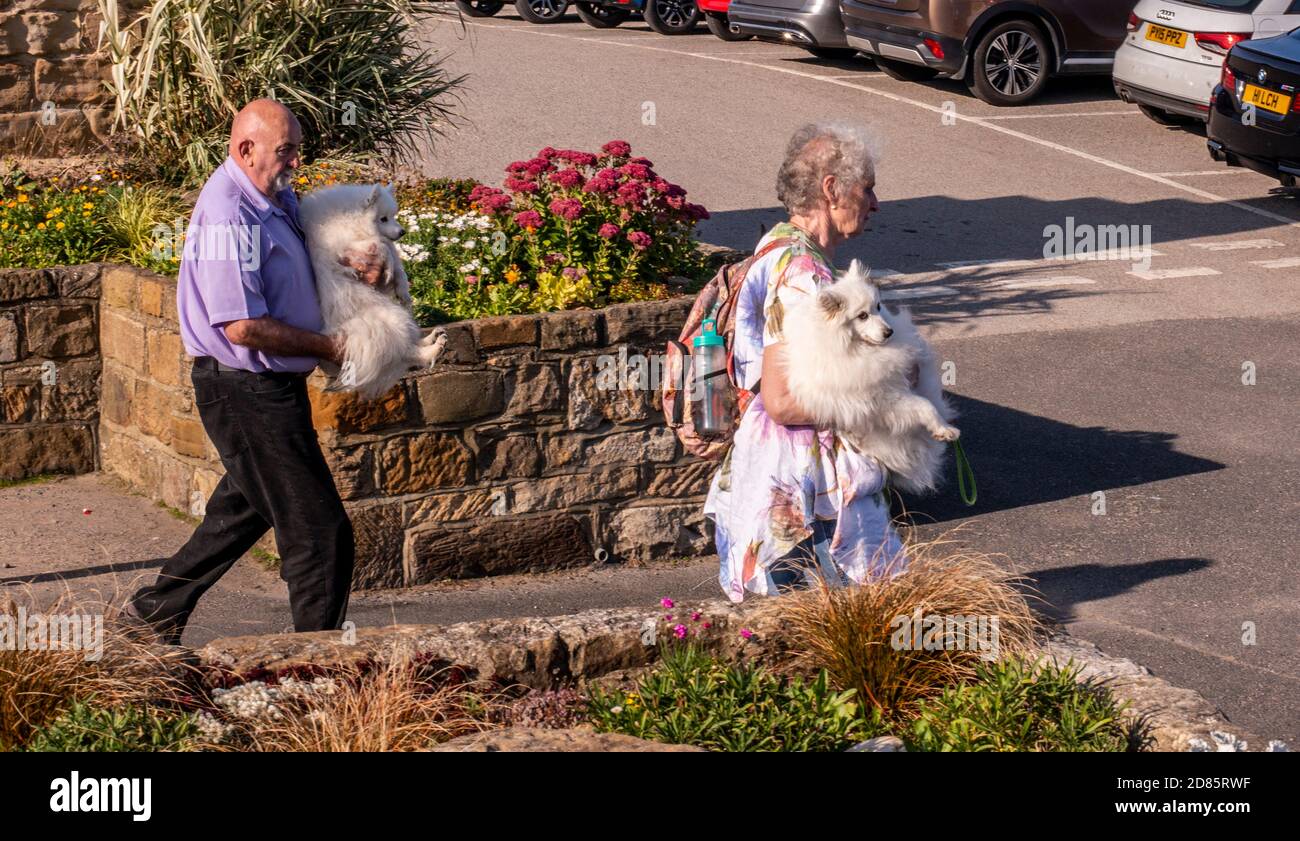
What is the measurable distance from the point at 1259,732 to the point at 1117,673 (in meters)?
1.40

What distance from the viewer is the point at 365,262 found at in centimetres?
505

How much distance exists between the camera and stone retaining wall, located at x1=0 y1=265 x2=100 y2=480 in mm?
7781

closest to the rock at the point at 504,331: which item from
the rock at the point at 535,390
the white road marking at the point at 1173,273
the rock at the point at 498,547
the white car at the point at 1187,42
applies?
the rock at the point at 535,390

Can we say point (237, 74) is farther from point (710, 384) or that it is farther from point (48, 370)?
point (710, 384)

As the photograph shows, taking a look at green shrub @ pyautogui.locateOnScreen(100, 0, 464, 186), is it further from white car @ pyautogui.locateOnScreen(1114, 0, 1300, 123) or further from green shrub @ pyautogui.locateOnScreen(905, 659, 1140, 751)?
white car @ pyautogui.locateOnScreen(1114, 0, 1300, 123)

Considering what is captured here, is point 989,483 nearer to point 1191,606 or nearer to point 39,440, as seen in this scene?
point 1191,606

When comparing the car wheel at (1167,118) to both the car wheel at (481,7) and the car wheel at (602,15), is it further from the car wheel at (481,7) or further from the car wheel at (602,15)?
the car wheel at (481,7)

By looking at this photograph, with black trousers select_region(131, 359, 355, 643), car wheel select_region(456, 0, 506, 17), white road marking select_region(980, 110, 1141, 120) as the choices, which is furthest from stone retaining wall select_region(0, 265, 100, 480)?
car wheel select_region(456, 0, 506, 17)

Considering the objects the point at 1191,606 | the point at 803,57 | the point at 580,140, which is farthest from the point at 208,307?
the point at 803,57

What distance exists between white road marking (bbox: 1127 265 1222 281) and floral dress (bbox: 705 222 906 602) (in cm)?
822

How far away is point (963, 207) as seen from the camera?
14383 millimetres

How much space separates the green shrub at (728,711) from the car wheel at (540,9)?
22747 mm

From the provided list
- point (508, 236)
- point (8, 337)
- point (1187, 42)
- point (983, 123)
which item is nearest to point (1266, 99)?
point (1187, 42)

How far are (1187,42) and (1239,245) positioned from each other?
334cm
